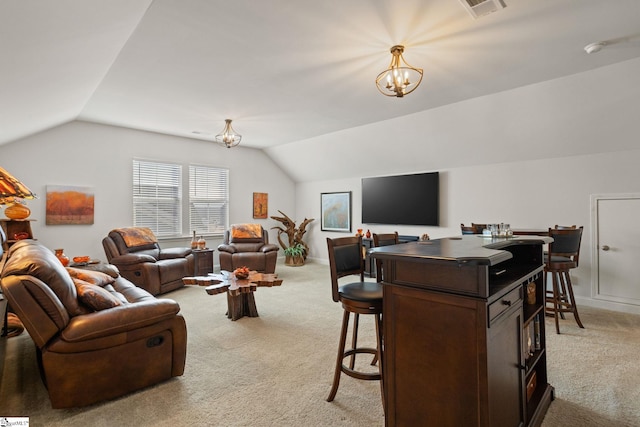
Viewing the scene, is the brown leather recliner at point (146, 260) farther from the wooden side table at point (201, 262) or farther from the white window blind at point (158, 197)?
the white window blind at point (158, 197)

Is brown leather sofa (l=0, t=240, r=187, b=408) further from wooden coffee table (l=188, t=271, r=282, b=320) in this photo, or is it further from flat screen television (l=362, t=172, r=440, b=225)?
flat screen television (l=362, t=172, r=440, b=225)

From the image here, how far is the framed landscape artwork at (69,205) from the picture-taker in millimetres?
4977

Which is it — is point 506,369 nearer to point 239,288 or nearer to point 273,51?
point 239,288

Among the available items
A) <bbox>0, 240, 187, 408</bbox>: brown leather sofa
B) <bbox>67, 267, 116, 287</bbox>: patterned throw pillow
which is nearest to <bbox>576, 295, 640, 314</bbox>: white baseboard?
<bbox>0, 240, 187, 408</bbox>: brown leather sofa

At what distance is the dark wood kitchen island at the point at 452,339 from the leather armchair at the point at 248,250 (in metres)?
4.21

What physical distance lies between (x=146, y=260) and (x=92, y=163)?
2115 millimetres

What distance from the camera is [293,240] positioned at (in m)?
7.73

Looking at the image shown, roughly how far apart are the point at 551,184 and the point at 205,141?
6.29 meters

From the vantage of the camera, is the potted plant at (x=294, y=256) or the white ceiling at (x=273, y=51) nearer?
the white ceiling at (x=273, y=51)

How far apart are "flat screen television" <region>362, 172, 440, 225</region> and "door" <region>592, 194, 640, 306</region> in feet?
7.30

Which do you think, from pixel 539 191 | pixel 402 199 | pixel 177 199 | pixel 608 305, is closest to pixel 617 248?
pixel 608 305

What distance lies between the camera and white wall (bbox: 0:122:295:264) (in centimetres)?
485

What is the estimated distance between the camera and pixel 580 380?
2.40 m

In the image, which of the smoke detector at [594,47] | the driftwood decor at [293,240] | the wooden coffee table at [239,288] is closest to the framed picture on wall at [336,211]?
the driftwood decor at [293,240]
